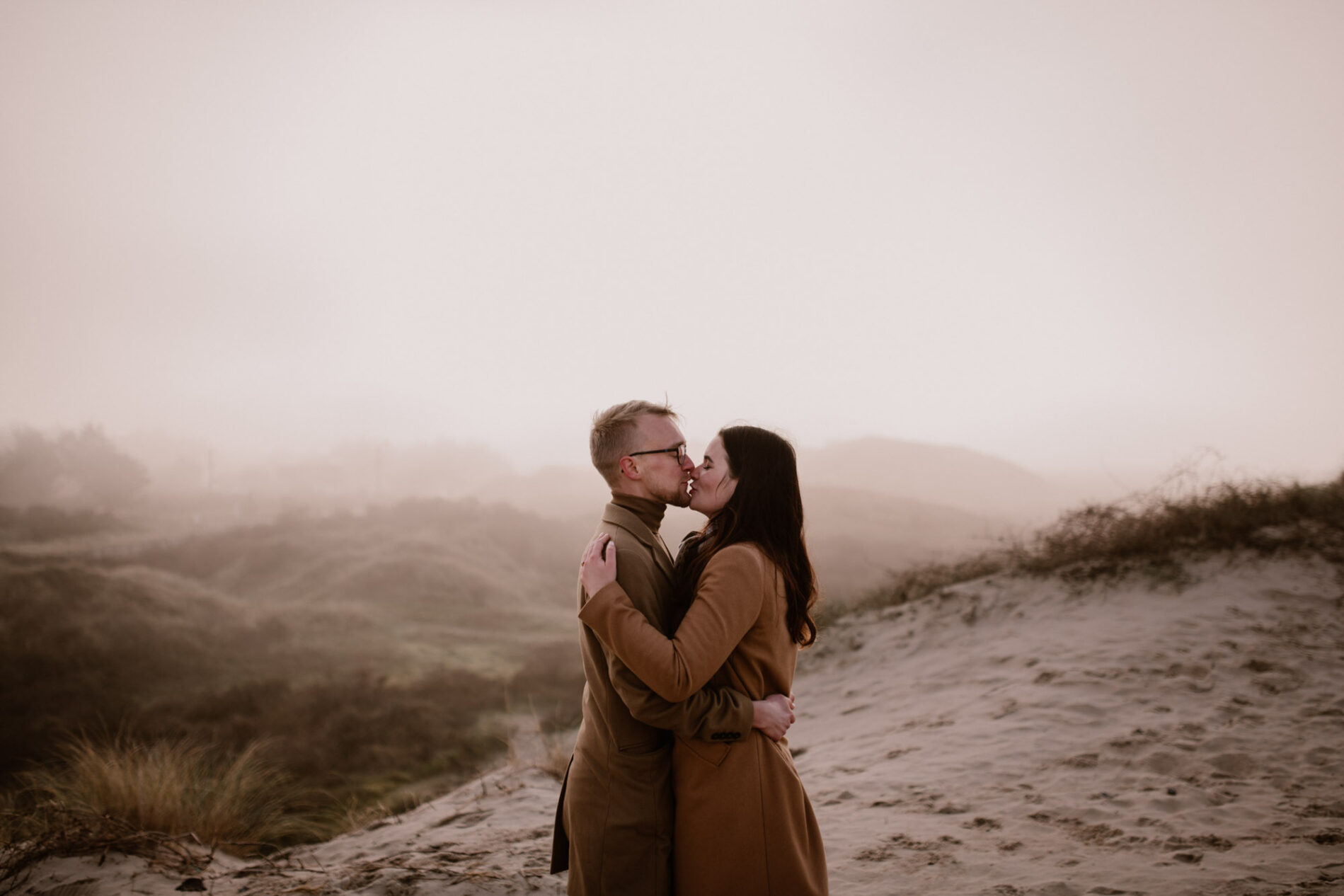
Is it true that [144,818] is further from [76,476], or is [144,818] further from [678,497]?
[76,476]

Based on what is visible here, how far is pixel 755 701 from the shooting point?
2.55 meters

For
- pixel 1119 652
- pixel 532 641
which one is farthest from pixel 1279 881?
pixel 532 641

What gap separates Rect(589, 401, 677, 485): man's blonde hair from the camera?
2812 mm

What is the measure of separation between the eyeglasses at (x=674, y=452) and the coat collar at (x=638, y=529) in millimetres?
228

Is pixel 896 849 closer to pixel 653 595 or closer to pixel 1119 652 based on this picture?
pixel 653 595

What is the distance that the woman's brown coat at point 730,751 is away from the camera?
2295mm

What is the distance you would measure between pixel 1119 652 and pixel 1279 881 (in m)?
4.70

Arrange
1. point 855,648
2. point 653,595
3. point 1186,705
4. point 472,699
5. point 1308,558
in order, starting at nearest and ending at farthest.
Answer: point 653,595 → point 1186,705 → point 1308,558 → point 855,648 → point 472,699

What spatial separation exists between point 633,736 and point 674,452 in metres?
1.07

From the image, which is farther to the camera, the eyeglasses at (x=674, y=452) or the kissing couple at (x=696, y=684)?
the eyeglasses at (x=674, y=452)

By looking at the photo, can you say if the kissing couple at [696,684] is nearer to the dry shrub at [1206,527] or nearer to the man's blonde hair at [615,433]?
the man's blonde hair at [615,433]

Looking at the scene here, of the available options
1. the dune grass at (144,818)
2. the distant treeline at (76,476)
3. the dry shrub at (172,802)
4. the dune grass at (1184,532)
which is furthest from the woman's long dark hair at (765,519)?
the distant treeline at (76,476)

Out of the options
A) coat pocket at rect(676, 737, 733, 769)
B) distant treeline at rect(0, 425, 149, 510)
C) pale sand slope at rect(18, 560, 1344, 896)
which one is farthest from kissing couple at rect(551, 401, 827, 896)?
distant treeline at rect(0, 425, 149, 510)

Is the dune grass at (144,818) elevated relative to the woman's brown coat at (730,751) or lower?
lower
